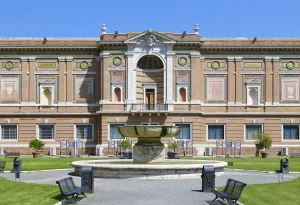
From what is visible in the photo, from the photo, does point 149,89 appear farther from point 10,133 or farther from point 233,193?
point 233,193

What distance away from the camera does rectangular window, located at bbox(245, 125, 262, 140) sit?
62.4 m

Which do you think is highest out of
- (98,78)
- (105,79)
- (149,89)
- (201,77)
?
(201,77)

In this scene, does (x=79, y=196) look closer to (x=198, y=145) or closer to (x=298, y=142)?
(x=198, y=145)

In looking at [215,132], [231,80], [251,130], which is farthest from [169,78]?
[251,130]

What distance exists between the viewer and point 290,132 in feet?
205

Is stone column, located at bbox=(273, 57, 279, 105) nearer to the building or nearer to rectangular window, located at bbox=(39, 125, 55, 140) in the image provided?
the building

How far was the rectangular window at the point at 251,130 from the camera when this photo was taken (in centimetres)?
6241

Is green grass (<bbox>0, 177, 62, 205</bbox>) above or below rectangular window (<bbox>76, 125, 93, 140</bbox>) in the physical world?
below

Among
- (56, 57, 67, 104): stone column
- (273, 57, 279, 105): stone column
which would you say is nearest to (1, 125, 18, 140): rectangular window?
(56, 57, 67, 104): stone column

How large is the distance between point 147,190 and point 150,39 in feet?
128

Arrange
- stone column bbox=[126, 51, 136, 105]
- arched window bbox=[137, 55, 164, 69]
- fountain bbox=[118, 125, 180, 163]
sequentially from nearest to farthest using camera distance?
fountain bbox=[118, 125, 180, 163], stone column bbox=[126, 51, 136, 105], arched window bbox=[137, 55, 164, 69]

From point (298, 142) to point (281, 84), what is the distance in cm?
673

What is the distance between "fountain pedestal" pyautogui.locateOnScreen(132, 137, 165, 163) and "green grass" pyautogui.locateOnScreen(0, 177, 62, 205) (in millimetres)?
7467

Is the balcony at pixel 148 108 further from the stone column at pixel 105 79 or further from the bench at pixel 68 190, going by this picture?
the bench at pixel 68 190
